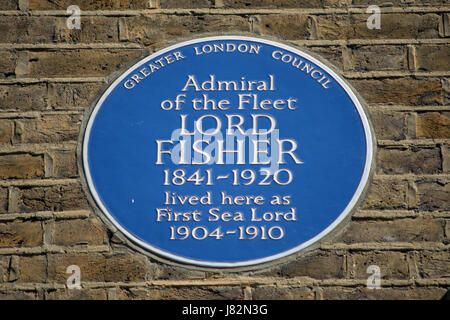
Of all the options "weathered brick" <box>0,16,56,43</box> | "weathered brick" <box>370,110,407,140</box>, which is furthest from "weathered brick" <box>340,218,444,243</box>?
"weathered brick" <box>0,16,56,43</box>

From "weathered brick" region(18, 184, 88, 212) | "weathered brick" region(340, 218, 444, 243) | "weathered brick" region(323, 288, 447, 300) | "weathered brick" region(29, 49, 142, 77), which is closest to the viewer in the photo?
"weathered brick" region(323, 288, 447, 300)

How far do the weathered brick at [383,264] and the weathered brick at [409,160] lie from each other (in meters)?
0.42

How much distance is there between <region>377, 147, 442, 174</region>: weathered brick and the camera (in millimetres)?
4512

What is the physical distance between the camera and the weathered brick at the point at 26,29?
4828mm

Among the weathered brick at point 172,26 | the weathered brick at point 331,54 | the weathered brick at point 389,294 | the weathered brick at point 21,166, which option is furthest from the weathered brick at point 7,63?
the weathered brick at point 389,294

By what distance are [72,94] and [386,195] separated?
1669mm

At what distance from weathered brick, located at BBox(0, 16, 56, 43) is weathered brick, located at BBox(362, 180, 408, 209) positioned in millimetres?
1850

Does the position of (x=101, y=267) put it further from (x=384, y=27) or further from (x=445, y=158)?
(x=384, y=27)

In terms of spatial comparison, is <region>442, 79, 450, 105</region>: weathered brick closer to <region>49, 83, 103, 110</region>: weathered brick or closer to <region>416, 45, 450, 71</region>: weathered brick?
<region>416, 45, 450, 71</region>: weathered brick

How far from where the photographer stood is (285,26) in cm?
480

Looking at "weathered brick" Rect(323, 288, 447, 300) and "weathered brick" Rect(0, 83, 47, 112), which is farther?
"weathered brick" Rect(0, 83, 47, 112)

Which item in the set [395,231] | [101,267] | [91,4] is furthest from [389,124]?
[91,4]

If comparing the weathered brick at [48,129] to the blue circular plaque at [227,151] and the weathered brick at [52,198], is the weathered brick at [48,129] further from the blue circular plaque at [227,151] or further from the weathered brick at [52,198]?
the weathered brick at [52,198]
